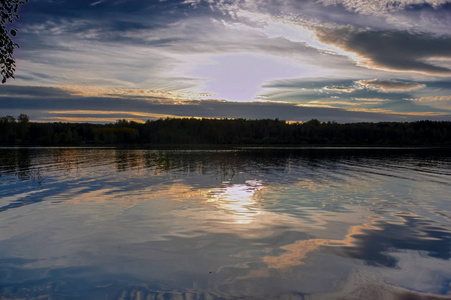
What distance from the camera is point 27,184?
27.0 metres

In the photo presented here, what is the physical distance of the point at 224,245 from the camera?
12.0 m

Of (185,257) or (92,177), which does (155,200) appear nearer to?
(185,257)

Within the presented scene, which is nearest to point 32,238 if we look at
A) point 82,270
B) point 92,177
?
point 82,270

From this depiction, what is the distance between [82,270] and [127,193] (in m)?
14.2

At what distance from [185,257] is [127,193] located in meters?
14.1

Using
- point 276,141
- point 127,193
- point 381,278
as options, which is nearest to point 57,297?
point 381,278

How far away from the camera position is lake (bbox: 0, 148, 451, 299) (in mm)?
8539

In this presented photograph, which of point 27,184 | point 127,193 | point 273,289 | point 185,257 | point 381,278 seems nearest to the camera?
point 273,289

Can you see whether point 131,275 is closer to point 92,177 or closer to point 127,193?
point 127,193

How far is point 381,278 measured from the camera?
920 centimetres

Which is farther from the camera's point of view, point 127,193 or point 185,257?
point 127,193

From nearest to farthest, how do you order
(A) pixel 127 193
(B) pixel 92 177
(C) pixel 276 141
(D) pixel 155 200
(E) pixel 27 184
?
(D) pixel 155 200 → (A) pixel 127 193 → (E) pixel 27 184 → (B) pixel 92 177 → (C) pixel 276 141

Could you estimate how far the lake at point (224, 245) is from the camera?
8.54 meters

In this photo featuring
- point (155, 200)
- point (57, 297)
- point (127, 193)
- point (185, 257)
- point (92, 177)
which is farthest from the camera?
point (92, 177)
